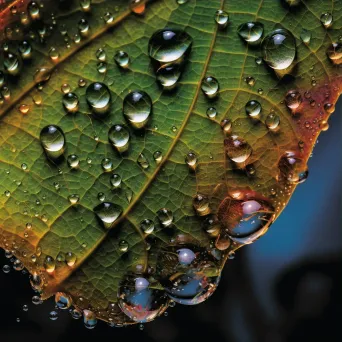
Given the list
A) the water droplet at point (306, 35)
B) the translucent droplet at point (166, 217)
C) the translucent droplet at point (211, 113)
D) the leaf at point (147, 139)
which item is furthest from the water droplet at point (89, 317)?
the water droplet at point (306, 35)

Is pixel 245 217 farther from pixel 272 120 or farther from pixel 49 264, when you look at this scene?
pixel 49 264

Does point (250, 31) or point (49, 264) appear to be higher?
point (250, 31)

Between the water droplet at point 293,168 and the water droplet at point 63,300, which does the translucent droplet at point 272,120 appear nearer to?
the water droplet at point 293,168

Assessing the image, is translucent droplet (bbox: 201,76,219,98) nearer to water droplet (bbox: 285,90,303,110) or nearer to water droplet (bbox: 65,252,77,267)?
water droplet (bbox: 285,90,303,110)

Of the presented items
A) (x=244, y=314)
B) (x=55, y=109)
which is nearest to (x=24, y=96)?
(x=55, y=109)

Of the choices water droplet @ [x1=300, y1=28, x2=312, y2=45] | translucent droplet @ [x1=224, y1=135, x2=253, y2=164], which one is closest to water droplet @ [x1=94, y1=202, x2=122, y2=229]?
translucent droplet @ [x1=224, y1=135, x2=253, y2=164]

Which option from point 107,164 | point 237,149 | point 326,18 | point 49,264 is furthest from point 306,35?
point 49,264

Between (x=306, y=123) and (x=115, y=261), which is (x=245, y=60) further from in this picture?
(x=115, y=261)
